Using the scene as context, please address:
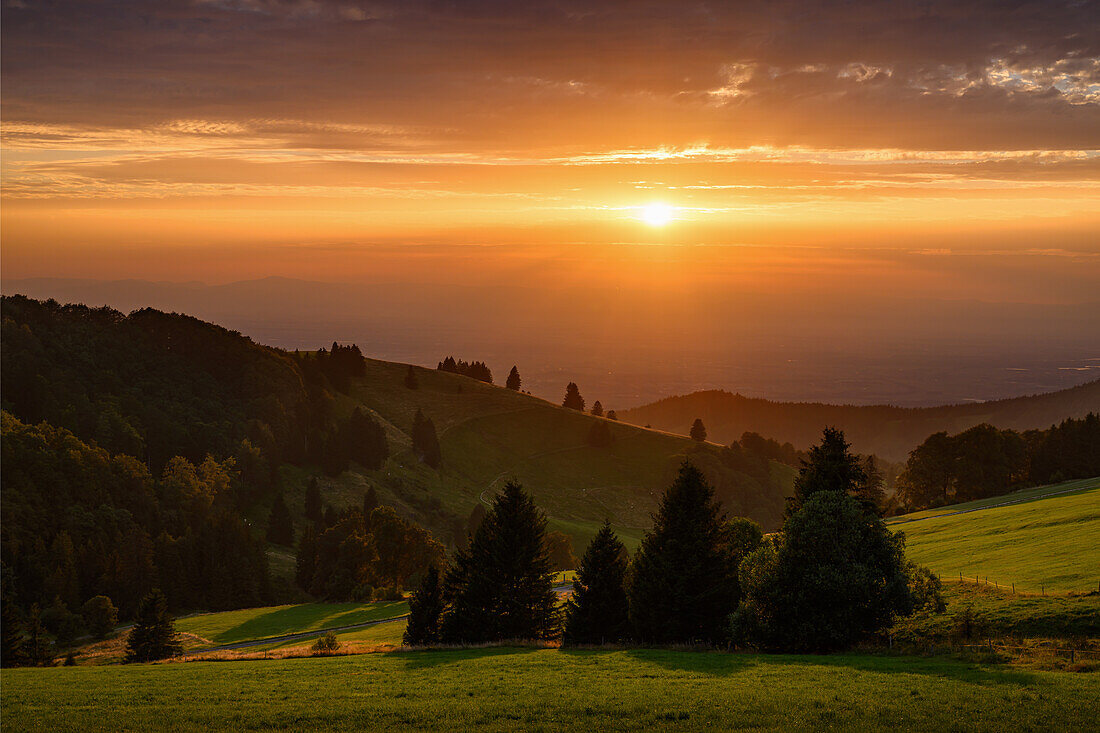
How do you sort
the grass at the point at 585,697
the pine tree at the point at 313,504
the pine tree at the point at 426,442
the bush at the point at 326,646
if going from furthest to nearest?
the pine tree at the point at 426,442 → the pine tree at the point at 313,504 → the bush at the point at 326,646 → the grass at the point at 585,697

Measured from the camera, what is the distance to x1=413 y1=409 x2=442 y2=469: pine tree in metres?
165

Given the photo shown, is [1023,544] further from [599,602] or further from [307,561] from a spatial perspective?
[307,561]

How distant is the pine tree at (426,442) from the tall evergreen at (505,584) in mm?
117569

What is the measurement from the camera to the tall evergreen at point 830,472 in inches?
1628

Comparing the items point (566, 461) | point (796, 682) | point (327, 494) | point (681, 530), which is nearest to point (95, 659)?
point (681, 530)

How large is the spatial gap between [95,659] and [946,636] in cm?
6479

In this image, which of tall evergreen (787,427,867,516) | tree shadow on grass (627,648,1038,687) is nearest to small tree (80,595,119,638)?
tree shadow on grass (627,648,1038,687)

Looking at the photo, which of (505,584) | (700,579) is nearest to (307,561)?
(505,584)

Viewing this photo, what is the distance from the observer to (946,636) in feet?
109

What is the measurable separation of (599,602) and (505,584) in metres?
6.71

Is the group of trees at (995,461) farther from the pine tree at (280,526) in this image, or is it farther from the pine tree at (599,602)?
the pine tree at (280,526)

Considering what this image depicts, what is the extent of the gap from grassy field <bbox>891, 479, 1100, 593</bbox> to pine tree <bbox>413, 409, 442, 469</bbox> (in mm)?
109027

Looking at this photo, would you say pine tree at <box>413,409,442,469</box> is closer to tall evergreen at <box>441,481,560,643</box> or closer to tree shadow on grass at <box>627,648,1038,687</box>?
tall evergreen at <box>441,481,560,643</box>

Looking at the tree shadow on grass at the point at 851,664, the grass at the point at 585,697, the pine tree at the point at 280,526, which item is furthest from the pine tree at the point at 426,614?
the pine tree at the point at 280,526
